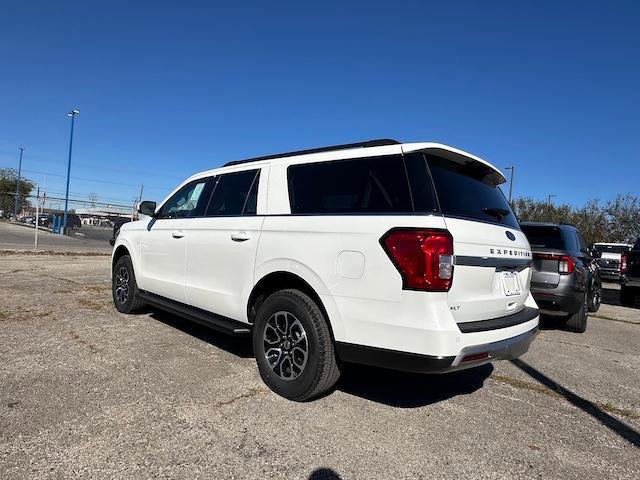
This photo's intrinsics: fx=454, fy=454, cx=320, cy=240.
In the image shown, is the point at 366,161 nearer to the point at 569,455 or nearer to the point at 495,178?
the point at 495,178

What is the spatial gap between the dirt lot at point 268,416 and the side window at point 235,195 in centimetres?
142

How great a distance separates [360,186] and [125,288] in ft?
13.5

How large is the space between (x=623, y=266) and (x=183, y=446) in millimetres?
12096

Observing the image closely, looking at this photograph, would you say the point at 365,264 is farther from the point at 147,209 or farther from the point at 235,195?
the point at 147,209

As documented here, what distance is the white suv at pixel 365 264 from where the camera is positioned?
2.81 metres

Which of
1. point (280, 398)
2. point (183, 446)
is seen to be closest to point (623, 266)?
point (280, 398)

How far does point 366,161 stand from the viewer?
3.31 meters

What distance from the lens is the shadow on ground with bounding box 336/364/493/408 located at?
143 inches

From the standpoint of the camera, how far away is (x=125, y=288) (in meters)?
6.04

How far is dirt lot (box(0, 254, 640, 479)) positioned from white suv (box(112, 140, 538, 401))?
18.4 inches

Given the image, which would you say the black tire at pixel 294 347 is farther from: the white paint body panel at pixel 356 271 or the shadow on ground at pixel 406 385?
the shadow on ground at pixel 406 385

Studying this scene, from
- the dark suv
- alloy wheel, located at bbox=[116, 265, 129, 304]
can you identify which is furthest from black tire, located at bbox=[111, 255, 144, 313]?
the dark suv

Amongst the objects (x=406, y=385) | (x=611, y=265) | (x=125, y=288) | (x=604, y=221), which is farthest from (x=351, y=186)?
(x=604, y=221)

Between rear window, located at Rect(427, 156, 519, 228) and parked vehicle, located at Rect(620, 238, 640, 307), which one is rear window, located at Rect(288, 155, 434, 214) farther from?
parked vehicle, located at Rect(620, 238, 640, 307)
